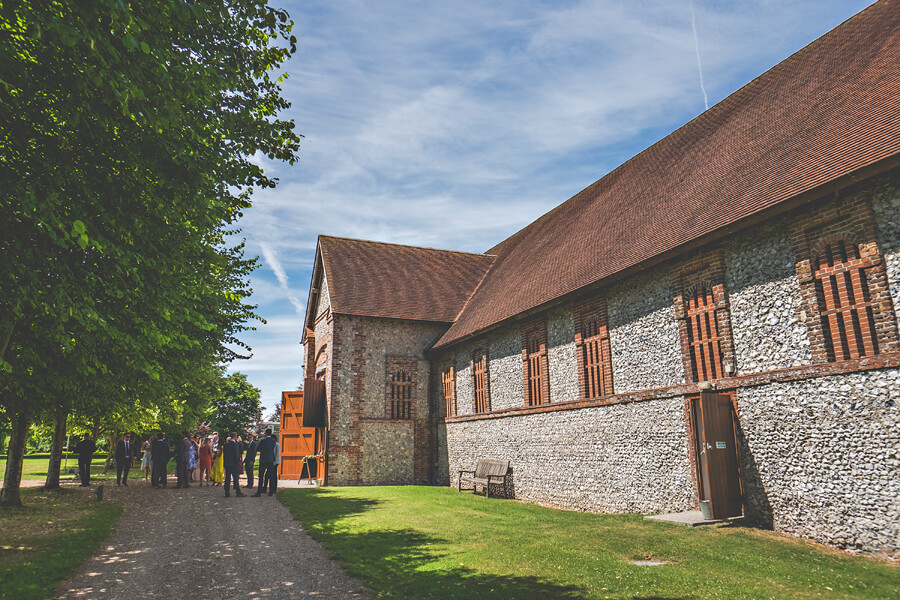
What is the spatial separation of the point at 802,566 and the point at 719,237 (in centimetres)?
593

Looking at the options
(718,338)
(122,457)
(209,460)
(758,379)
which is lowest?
(209,460)

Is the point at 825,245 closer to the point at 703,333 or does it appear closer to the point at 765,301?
the point at 765,301

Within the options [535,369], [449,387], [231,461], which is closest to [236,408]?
[449,387]

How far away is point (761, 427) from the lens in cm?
1013

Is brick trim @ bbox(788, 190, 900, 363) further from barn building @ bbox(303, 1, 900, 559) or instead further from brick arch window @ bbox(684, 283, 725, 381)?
brick arch window @ bbox(684, 283, 725, 381)

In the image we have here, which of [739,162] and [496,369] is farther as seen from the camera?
[496,369]

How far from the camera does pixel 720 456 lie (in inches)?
406

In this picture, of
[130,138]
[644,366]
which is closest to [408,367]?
[644,366]

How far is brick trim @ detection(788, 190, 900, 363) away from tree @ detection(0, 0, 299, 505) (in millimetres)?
8763

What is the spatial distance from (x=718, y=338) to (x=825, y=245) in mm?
2623

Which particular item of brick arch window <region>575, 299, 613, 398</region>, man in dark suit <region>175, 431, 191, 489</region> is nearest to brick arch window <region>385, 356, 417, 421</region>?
man in dark suit <region>175, 431, 191, 489</region>

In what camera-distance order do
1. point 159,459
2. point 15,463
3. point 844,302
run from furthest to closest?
point 159,459, point 15,463, point 844,302

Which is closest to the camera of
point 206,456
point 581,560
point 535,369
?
point 581,560

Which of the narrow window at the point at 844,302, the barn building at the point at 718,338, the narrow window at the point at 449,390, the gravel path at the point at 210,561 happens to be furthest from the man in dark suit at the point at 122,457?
the narrow window at the point at 844,302
